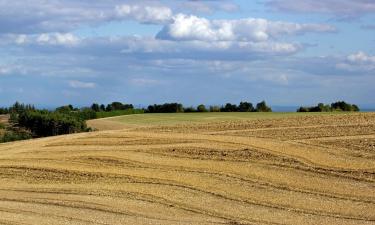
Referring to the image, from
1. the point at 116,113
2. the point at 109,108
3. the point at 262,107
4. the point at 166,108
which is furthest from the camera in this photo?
the point at 109,108

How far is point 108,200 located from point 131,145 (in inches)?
241


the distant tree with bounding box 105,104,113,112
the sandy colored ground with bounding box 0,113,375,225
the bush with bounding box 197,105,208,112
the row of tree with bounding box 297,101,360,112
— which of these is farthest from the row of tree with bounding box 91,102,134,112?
the sandy colored ground with bounding box 0,113,375,225

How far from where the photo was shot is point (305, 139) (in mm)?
21156

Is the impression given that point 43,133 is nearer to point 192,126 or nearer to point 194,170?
point 192,126

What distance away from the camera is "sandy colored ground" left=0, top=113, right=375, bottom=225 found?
15.3 meters

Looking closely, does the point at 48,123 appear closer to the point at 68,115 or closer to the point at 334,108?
the point at 68,115

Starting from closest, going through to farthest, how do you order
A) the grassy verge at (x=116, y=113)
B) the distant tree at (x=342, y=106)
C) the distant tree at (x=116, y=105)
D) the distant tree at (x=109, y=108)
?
1. the distant tree at (x=342, y=106)
2. the grassy verge at (x=116, y=113)
3. the distant tree at (x=109, y=108)
4. the distant tree at (x=116, y=105)

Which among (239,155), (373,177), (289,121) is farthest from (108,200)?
(289,121)

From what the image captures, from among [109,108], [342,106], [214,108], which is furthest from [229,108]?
[109,108]

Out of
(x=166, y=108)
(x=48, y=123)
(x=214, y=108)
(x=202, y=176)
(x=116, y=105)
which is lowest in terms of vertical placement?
(x=202, y=176)

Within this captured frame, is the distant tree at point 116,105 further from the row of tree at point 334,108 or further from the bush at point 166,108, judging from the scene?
the row of tree at point 334,108

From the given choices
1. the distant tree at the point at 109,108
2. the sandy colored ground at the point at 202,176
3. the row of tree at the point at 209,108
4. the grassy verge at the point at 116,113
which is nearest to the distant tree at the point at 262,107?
the row of tree at the point at 209,108

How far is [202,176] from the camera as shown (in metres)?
18.4

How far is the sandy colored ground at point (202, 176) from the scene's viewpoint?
15.3m
